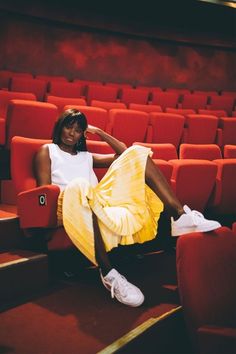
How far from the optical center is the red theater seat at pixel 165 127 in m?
0.97

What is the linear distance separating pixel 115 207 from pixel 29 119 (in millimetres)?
297

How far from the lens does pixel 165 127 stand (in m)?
0.98

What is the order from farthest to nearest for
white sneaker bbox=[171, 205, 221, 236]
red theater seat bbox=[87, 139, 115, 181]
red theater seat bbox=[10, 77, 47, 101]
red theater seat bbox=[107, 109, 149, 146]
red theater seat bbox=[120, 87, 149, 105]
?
red theater seat bbox=[120, 87, 149, 105], red theater seat bbox=[10, 77, 47, 101], red theater seat bbox=[107, 109, 149, 146], red theater seat bbox=[87, 139, 115, 181], white sneaker bbox=[171, 205, 221, 236]

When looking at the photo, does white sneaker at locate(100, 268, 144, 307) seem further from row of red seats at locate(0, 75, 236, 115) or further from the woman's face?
row of red seats at locate(0, 75, 236, 115)

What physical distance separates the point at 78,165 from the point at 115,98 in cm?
96

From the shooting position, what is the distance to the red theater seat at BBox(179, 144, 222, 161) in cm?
79

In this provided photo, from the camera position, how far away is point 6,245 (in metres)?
0.50

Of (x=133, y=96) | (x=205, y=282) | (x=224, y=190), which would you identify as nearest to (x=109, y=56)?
(x=133, y=96)

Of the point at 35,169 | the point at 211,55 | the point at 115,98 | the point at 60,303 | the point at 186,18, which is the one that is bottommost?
the point at 60,303

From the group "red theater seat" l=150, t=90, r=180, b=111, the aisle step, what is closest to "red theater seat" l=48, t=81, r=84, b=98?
"red theater seat" l=150, t=90, r=180, b=111

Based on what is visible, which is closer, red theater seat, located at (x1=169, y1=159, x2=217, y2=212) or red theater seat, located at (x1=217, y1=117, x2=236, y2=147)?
red theater seat, located at (x1=169, y1=159, x2=217, y2=212)

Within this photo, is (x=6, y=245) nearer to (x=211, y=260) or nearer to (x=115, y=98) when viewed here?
(x=211, y=260)

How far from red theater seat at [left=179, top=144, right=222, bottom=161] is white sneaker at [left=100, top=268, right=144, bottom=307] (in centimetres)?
Result: 41

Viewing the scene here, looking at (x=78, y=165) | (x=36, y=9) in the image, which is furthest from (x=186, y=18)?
(x=78, y=165)
